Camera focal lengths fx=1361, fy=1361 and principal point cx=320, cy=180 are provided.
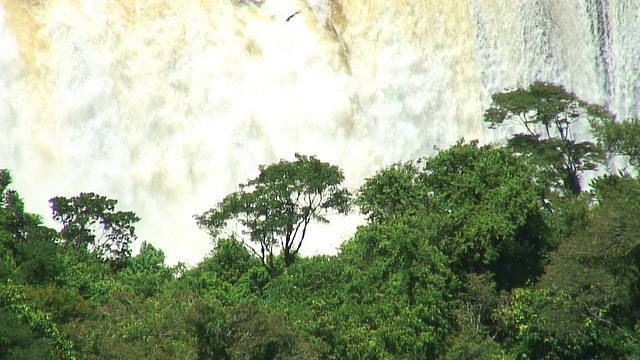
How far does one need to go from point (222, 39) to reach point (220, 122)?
273 cm

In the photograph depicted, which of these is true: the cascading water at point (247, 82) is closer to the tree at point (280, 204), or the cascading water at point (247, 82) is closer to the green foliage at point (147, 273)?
the green foliage at point (147, 273)

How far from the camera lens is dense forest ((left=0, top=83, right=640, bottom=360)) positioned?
2728 centimetres

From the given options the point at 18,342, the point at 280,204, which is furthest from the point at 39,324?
the point at 280,204

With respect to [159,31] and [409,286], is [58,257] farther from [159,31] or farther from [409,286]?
[159,31]

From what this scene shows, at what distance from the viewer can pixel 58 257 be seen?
103 feet

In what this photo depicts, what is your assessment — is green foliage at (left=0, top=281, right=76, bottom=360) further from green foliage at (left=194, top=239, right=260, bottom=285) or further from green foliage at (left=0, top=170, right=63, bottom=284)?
green foliage at (left=194, top=239, right=260, bottom=285)

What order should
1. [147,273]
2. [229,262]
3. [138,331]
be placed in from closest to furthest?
[138,331] < [147,273] < [229,262]

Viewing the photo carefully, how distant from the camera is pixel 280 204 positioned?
3453 centimetres

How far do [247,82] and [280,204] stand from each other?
7.08m

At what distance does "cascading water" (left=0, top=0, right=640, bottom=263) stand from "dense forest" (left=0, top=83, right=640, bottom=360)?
182 centimetres

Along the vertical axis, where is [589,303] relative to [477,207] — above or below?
below

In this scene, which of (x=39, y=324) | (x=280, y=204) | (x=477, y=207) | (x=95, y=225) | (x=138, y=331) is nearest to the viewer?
(x=39, y=324)

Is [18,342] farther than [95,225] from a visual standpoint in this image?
No

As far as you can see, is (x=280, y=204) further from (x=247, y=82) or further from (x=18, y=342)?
(x=18, y=342)
